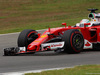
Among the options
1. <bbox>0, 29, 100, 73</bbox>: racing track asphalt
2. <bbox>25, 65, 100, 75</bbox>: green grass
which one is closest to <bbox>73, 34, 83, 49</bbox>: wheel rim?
<bbox>0, 29, 100, 73</bbox>: racing track asphalt

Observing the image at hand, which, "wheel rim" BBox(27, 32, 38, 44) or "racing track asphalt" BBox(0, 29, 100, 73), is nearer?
"racing track asphalt" BBox(0, 29, 100, 73)

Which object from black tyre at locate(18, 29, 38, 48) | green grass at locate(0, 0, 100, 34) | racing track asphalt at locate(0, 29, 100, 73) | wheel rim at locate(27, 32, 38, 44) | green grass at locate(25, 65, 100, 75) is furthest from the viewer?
green grass at locate(0, 0, 100, 34)

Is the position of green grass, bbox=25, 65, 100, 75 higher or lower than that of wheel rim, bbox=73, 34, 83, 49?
lower

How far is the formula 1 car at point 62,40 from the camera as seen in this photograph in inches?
404

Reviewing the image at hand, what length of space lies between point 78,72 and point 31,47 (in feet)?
11.3

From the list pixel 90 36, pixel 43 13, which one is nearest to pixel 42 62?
pixel 90 36

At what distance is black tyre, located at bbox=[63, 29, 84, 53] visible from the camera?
33.3ft

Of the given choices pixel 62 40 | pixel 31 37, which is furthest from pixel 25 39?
pixel 62 40

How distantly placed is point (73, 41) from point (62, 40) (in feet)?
1.19

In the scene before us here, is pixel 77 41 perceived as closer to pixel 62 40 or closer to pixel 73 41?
pixel 73 41

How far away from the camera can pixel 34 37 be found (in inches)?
446

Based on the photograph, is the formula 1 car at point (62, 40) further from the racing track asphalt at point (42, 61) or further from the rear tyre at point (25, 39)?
the racing track asphalt at point (42, 61)

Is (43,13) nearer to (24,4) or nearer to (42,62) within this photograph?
(24,4)

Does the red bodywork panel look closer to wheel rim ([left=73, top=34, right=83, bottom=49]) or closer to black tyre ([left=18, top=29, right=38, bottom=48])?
black tyre ([left=18, top=29, right=38, bottom=48])
